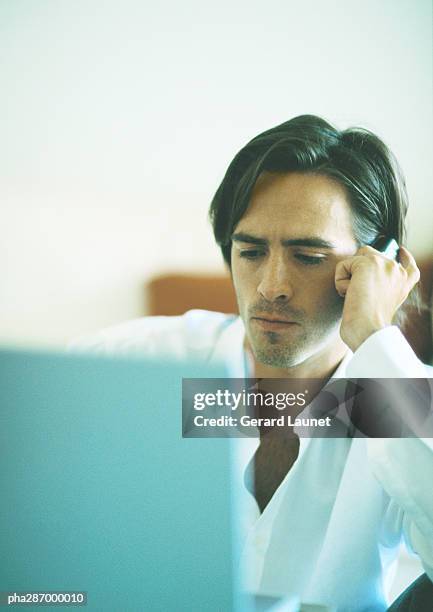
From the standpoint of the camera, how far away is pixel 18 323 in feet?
4.36

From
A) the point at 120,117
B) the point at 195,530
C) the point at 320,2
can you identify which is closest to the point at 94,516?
the point at 195,530

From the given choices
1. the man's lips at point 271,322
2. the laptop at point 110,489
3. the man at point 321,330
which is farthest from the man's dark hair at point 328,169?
the laptop at point 110,489

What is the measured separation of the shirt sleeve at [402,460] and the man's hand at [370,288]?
22 mm

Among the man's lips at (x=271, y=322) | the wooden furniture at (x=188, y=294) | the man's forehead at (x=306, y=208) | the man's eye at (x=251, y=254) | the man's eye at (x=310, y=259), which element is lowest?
the man's lips at (x=271, y=322)

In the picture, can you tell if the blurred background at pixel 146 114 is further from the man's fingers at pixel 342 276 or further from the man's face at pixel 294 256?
the man's fingers at pixel 342 276

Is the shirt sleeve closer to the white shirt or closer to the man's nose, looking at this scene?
the white shirt

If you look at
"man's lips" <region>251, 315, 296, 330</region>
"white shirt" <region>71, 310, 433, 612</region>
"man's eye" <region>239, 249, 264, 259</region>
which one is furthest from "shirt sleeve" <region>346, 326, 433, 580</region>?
"man's eye" <region>239, 249, 264, 259</region>

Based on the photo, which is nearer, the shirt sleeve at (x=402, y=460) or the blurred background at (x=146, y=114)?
the shirt sleeve at (x=402, y=460)

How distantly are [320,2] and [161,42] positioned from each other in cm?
30

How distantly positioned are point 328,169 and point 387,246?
0.17 m

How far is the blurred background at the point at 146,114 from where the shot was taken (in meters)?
1.29

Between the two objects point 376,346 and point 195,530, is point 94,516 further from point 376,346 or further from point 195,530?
point 376,346

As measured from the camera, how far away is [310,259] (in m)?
1.22

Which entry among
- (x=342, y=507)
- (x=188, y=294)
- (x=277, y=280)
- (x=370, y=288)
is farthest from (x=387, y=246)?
(x=342, y=507)
